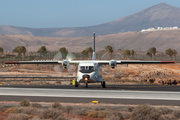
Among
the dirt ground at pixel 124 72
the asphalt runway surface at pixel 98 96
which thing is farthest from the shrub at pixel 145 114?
the dirt ground at pixel 124 72

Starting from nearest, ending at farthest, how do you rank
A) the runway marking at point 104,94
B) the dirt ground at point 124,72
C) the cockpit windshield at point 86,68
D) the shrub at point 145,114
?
the shrub at point 145,114 < the runway marking at point 104,94 < the cockpit windshield at point 86,68 < the dirt ground at point 124,72

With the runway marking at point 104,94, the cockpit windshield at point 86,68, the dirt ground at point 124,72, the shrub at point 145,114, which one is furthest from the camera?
Result: the dirt ground at point 124,72

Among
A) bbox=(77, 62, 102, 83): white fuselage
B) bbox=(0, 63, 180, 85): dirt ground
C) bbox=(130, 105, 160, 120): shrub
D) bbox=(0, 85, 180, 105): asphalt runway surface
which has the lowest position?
bbox=(130, 105, 160, 120): shrub

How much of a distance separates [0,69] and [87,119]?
3400 inches

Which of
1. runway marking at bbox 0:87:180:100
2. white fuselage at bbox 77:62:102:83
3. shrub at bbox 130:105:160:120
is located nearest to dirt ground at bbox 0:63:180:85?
white fuselage at bbox 77:62:102:83

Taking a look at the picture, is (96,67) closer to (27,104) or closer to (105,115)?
(27,104)

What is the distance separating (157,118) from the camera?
48.6ft

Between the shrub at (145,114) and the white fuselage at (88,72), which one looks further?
the white fuselage at (88,72)

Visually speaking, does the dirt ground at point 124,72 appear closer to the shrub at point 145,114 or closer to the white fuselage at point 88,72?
the white fuselage at point 88,72

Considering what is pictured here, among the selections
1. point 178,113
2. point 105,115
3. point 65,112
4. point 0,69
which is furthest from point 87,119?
point 0,69

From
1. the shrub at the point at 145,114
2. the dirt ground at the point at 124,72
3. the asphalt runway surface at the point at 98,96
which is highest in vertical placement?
the dirt ground at the point at 124,72

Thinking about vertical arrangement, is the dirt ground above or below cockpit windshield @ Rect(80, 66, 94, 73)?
above

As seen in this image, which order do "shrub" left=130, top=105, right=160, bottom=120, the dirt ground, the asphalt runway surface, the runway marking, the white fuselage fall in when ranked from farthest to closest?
the dirt ground, the white fuselage, the runway marking, the asphalt runway surface, "shrub" left=130, top=105, right=160, bottom=120

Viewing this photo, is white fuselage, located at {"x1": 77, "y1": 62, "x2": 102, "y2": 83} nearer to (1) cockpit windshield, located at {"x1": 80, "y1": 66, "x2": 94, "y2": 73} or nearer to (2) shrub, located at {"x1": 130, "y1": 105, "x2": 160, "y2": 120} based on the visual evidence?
(1) cockpit windshield, located at {"x1": 80, "y1": 66, "x2": 94, "y2": 73}
